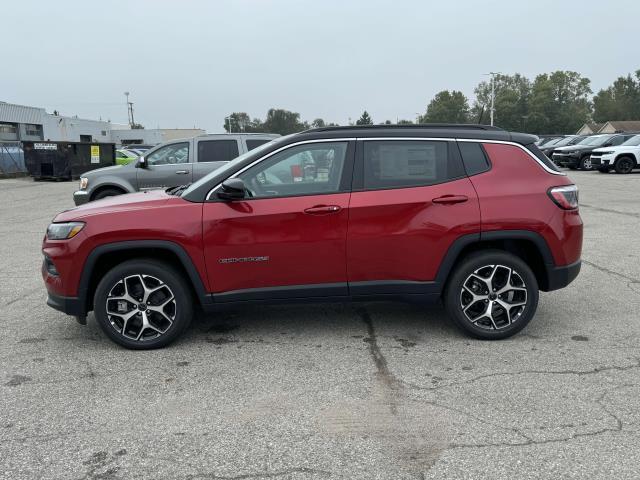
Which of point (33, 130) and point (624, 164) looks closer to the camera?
point (624, 164)

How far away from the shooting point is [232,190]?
4.05 meters

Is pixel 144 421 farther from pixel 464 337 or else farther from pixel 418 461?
pixel 464 337

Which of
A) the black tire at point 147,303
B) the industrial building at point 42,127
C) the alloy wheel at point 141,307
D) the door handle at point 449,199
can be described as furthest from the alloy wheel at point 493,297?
the industrial building at point 42,127

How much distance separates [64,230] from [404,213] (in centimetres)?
271

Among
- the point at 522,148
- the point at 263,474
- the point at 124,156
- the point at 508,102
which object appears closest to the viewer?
the point at 263,474

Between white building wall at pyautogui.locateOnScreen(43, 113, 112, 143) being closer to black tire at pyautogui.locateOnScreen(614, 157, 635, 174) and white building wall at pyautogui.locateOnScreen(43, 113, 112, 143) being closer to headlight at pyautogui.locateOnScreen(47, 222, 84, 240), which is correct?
black tire at pyautogui.locateOnScreen(614, 157, 635, 174)

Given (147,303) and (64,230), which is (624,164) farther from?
(64,230)

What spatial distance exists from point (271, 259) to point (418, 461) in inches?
75.4

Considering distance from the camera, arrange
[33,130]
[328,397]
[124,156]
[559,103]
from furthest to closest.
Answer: [559,103] → [33,130] → [124,156] → [328,397]

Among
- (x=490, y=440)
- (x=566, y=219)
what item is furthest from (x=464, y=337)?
(x=490, y=440)

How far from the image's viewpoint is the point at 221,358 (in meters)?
4.08

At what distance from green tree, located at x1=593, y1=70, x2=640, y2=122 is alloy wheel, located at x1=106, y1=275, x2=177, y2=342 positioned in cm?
12496

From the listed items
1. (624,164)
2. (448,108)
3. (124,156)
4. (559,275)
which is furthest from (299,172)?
(448,108)

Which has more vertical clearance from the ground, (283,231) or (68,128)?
(68,128)
